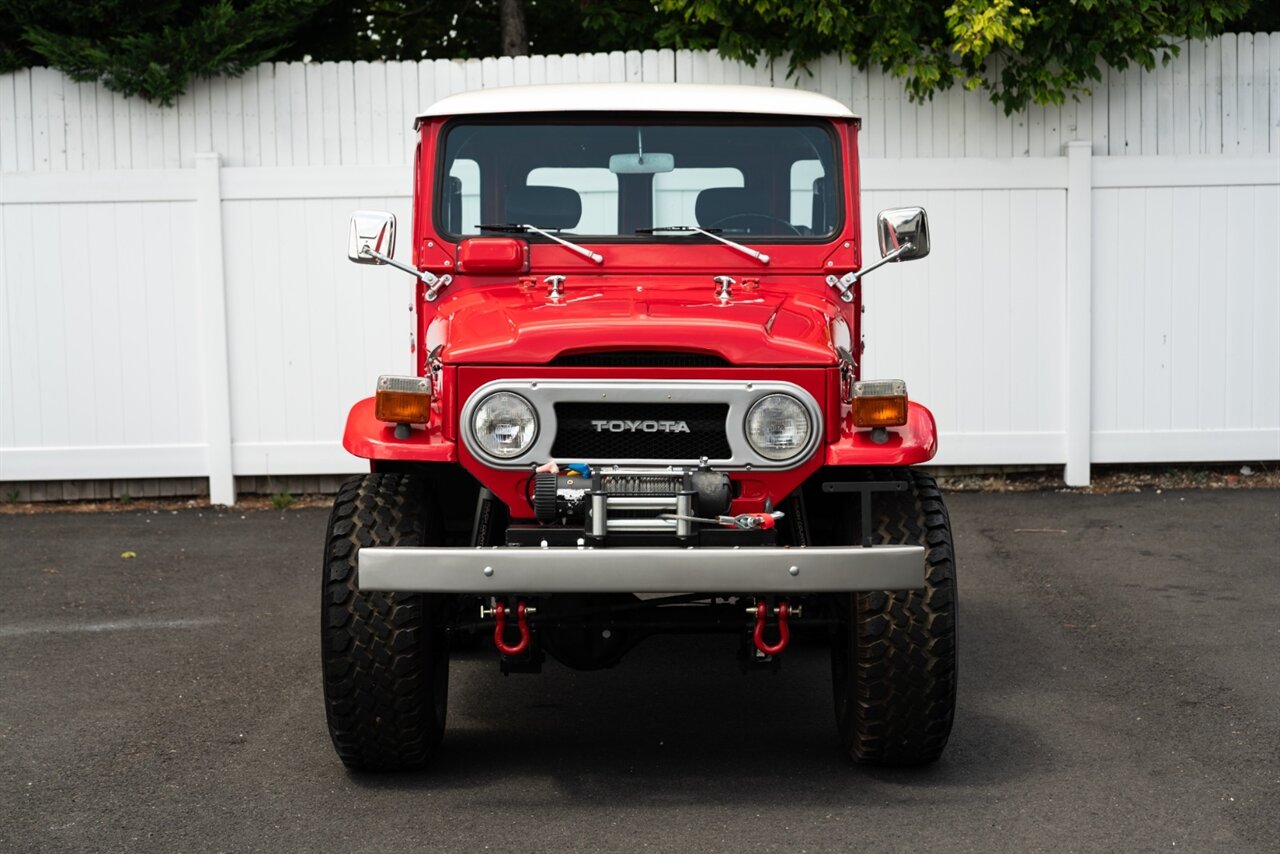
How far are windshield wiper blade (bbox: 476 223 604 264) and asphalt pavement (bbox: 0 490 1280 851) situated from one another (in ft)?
5.53

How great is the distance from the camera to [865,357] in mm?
10984

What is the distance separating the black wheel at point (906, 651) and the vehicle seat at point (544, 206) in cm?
162

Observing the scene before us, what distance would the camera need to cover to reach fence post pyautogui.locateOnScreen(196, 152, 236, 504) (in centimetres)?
1088

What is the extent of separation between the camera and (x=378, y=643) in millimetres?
4992

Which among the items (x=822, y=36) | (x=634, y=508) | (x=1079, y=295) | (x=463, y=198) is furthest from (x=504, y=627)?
(x=1079, y=295)

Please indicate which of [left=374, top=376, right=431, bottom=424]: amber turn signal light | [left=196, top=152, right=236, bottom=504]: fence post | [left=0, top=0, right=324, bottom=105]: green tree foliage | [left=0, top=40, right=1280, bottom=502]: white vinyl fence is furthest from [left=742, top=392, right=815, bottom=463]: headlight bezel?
[left=0, top=0, right=324, bottom=105]: green tree foliage

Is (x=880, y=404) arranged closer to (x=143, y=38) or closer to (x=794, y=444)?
(x=794, y=444)

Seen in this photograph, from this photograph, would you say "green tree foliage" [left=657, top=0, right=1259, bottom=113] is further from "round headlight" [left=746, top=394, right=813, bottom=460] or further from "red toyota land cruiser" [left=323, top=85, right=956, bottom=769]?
"round headlight" [left=746, top=394, right=813, bottom=460]

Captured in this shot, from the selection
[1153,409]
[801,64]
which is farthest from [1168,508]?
[801,64]

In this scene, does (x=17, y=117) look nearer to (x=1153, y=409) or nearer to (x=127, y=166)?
(x=127, y=166)

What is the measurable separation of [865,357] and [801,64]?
6.45ft

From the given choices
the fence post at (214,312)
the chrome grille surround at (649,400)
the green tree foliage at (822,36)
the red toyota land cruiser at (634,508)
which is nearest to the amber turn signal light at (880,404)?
the red toyota land cruiser at (634,508)

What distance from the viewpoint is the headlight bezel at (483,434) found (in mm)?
4949

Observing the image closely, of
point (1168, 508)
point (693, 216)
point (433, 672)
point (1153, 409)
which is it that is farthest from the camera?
point (1153, 409)
